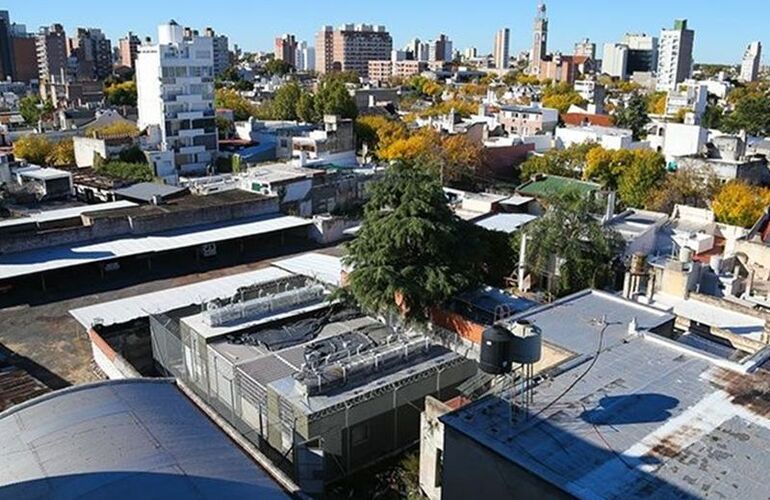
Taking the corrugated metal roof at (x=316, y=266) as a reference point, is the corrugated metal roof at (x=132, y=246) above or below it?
above

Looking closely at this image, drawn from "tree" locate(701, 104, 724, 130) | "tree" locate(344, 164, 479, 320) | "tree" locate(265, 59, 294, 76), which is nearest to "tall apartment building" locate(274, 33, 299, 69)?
"tree" locate(265, 59, 294, 76)

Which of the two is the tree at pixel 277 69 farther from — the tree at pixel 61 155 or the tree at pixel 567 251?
the tree at pixel 567 251

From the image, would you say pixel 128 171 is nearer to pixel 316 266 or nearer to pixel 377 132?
pixel 377 132

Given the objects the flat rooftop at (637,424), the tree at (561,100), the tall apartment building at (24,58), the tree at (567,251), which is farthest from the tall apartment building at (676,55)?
the flat rooftop at (637,424)

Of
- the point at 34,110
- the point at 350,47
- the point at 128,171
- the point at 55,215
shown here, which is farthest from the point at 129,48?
the point at 55,215

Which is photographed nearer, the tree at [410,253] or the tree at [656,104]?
the tree at [410,253]

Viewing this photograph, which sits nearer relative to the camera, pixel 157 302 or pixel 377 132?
pixel 157 302
